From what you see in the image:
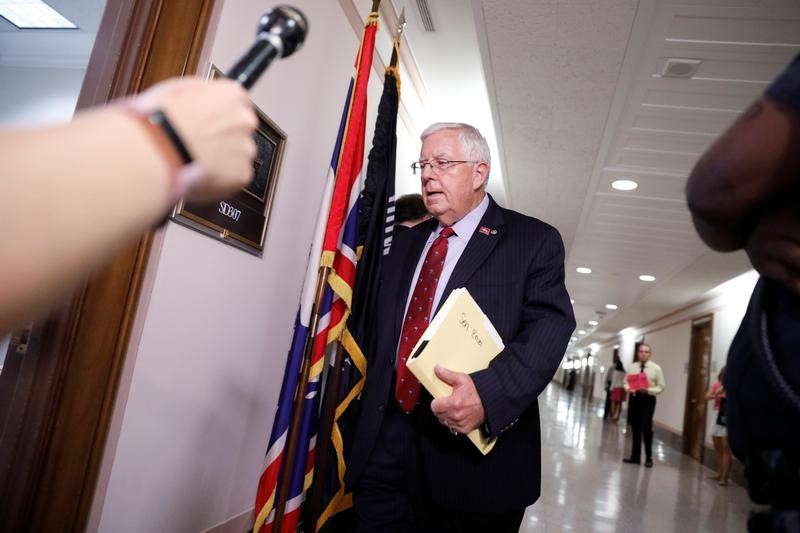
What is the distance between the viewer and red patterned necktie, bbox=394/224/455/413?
1.50 metres

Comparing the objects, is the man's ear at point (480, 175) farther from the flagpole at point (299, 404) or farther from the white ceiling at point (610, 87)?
the white ceiling at point (610, 87)

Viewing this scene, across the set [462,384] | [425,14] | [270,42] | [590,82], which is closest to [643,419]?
[590,82]

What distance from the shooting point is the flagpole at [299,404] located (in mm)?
1802

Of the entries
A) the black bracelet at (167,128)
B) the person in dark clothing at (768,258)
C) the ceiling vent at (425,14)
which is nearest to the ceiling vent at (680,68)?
the ceiling vent at (425,14)

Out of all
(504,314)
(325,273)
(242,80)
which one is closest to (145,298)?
(325,273)

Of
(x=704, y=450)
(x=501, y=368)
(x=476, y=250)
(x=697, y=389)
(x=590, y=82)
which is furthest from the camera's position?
(x=697, y=389)

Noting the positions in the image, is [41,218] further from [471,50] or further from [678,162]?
[678,162]

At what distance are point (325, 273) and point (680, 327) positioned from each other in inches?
479

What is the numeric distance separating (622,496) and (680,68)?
3.92 m

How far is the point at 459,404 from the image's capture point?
4.11ft

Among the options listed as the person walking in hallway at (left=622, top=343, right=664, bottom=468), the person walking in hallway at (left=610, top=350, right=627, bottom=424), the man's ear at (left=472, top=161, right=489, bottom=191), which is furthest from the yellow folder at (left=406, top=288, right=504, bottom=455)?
the person walking in hallway at (left=610, top=350, right=627, bottom=424)

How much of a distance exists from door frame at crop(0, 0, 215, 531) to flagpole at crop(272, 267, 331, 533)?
608 mm

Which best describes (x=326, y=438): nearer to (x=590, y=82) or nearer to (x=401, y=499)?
(x=401, y=499)

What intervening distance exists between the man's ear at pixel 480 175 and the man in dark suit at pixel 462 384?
0.07 feet
